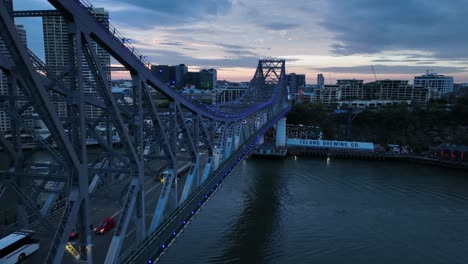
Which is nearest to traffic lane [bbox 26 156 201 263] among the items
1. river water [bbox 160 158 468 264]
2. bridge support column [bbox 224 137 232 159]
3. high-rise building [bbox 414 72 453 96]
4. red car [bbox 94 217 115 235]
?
red car [bbox 94 217 115 235]

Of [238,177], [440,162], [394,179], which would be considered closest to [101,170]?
[238,177]

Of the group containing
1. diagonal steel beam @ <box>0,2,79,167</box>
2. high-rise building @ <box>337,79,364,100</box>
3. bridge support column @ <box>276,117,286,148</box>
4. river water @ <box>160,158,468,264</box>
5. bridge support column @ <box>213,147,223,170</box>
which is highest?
high-rise building @ <box>337,79,364,100</box>

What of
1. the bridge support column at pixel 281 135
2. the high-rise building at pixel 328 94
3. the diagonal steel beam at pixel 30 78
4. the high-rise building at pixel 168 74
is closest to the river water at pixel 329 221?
the high-rise building at pixel 168 74

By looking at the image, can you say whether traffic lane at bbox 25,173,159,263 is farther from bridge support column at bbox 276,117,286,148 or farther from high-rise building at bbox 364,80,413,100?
high-rise building at bbox 364,80,413,100

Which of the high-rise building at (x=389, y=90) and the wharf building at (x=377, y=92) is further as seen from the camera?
the high-rise building at (x=389, y=90)

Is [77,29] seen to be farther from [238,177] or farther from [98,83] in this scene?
[238,177]

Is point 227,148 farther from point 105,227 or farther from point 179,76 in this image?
point 179,76

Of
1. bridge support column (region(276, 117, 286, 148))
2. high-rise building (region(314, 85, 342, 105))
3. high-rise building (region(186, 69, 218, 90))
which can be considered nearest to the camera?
bridge support column (region(276, 117, 286, 148))

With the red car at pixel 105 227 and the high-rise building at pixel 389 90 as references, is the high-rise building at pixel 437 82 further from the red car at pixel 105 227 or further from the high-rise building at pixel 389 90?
the red car at pixel 105 227
